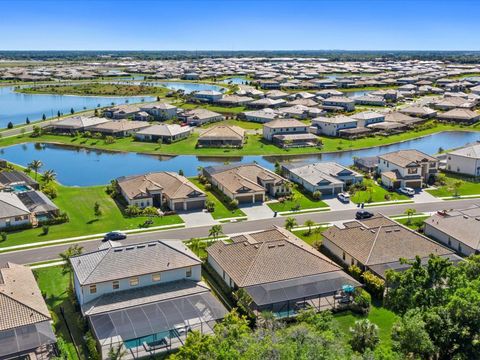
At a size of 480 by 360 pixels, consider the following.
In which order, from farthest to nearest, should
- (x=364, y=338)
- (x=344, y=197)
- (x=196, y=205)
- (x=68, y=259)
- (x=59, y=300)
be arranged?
(x=344, y=197) → (x=196, y=205) → (x=68, y=259) → (x=59, y=300) → (x=364, y=338)

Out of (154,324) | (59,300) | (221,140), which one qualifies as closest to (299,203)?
(154,324)

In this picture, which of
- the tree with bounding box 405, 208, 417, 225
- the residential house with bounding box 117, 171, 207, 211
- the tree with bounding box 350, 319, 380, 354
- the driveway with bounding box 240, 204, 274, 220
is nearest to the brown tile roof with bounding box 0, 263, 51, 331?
the tree with bounding box 350, 319, 380, 354

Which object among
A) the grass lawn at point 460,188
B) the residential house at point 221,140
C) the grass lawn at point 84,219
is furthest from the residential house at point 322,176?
the residential house at point 221,140

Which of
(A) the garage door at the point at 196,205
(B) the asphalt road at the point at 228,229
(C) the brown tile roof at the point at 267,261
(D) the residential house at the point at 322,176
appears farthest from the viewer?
(D) the residential house at the point at 322,176

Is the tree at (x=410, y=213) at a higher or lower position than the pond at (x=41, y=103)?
lower

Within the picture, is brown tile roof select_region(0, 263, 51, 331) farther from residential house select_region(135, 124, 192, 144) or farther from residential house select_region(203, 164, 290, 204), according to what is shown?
residential house select_region(135, 124, 192, 144)

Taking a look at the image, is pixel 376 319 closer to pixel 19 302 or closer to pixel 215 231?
pixel 215 231

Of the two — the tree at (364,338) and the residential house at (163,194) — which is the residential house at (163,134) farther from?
the tree at (364,338)
